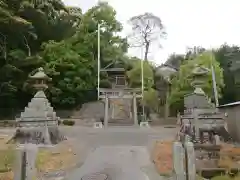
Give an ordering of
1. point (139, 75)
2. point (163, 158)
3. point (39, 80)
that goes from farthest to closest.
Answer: point (139, 75)
point (39, 80)
point (163, 158)

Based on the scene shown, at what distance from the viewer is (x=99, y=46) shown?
36844 millimetres

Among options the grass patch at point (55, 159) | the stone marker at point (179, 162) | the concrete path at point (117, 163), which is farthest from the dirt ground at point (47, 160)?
the stone marker at point (179, 162)

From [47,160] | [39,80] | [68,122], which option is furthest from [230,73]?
[47,160]

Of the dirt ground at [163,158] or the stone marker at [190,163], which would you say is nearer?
the stone marker at [190,163]

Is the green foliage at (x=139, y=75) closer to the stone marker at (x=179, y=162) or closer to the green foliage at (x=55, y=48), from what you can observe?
the green foliage at (x=55, y=48)

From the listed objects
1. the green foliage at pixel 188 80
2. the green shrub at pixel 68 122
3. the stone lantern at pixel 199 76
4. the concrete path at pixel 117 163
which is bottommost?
the concrete path at pixel 117 163

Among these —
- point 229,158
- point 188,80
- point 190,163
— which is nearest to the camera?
point 190,163

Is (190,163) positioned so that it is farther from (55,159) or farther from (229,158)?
(55,159)

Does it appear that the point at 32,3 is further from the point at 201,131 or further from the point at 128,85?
the point at 201,131

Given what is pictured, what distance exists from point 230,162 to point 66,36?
32.7 m

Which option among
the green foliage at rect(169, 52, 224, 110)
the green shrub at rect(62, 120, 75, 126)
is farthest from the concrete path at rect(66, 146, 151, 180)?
the green foliage at rect(169, 52, 224, 110)

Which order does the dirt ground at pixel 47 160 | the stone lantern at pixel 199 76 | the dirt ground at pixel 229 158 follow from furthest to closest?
1. the stone lantern at pixel 199 76
2. the dirt ground at pixel 229 158
3. the dirt ground at pixel 47 160

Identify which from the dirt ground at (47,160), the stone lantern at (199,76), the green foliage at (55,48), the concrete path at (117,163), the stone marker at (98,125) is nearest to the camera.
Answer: the concrete path at (117,163)

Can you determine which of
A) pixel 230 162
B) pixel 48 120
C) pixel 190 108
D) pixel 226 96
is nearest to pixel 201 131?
pixel 190 108
